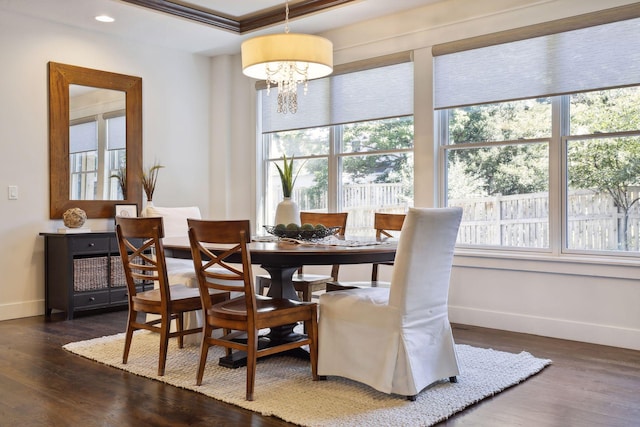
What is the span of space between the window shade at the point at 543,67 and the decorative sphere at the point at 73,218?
10.3 ft

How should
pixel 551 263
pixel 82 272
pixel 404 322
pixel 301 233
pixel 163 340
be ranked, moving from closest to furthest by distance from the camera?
1. pixel 404 322
2. pixel 163 340
3. pixel 301 233
4. pixel 551 263
5. pixel 82 272

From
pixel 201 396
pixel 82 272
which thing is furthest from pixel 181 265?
pixel 201 396

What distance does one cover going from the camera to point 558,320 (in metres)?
4.18

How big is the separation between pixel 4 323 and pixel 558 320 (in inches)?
167

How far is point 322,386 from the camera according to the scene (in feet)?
9.77

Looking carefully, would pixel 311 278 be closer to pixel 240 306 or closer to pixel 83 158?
pixel 240 306

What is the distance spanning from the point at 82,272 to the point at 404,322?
10.6ft

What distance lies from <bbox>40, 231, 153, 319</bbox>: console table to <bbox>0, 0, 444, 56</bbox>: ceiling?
1862mm

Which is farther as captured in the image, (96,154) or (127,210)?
(127,210)

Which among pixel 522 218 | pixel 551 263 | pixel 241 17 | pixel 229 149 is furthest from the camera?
pixel 229 149

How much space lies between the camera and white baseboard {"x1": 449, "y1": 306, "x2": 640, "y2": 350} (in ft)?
12.7

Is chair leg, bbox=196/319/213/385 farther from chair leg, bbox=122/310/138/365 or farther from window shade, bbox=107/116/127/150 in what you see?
window shade, bbox=107/116/127/150

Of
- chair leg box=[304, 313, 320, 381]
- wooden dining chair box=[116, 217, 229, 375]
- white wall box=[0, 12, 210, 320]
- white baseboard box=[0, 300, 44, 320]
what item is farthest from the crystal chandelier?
white baseboard box=[0, 300, 44, 320]

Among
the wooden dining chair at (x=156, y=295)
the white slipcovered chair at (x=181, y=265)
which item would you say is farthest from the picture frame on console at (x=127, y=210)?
the wooden dining chair at (x=156, y=295)
